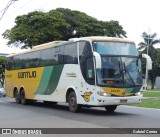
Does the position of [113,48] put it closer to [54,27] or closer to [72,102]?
[72,102]

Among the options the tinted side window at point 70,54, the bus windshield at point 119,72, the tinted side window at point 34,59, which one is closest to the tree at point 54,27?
the tinted side window at point 34,59

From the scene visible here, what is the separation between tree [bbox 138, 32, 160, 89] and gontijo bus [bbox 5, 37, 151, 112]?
5564cm

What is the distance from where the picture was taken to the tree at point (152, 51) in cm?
7538

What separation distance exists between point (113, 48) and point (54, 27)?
30.6m

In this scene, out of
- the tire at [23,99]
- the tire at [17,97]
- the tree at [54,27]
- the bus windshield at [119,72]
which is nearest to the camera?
the bus windshield at [119,72]

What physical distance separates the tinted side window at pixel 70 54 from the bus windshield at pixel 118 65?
1.54 meters

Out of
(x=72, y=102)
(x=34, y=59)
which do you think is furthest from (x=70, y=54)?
(x=34, y=59)

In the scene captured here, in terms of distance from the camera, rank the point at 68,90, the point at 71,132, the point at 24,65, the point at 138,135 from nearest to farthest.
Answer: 1. the point at 138,135
2. the point at 71,132
3. the point at 68,90
4. the point at 24,65

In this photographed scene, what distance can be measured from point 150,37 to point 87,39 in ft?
209

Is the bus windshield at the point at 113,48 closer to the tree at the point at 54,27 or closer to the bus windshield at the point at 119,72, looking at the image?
the bus windshield at the point at 119,72

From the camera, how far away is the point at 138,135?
10742 millimetres

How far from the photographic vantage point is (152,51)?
253 feet

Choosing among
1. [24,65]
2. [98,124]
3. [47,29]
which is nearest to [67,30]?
[47,29]

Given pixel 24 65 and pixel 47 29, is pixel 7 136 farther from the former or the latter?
pixel 47 29
